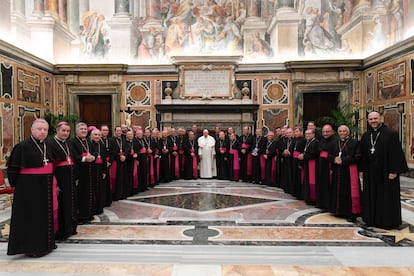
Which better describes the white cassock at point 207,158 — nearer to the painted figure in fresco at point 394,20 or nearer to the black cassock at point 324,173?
the black cassock at point 324,173

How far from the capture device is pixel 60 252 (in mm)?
4262

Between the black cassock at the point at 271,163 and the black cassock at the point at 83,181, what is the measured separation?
16.8 ft

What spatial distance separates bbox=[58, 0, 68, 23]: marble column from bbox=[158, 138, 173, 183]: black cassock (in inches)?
270

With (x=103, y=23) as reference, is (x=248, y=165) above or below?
below

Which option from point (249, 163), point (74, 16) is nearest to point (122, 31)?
point (74, 16)

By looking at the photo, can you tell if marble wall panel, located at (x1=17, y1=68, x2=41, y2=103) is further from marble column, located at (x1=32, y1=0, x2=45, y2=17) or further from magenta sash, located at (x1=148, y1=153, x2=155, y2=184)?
magenta sash, located at (x1=148, y1=153, x2=155, y2=184)

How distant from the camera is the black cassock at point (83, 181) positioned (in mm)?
5535

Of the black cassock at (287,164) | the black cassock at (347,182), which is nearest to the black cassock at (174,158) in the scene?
the black cassock at (287,164)

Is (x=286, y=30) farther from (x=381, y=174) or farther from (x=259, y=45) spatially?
(x=381, y=174)

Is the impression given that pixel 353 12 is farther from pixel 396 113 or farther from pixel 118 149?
pixel 118 149

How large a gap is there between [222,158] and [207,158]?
0.52 metres

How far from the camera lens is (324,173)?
6.30 m

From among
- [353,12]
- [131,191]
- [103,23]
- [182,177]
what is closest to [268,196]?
[131,191]

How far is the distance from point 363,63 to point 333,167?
8128 mm
